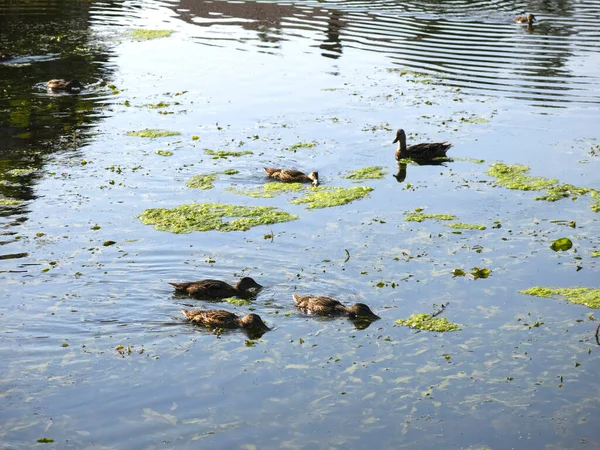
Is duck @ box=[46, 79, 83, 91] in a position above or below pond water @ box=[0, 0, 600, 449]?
above

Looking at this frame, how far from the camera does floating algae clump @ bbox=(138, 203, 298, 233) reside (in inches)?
623

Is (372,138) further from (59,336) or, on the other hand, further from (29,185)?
(59,336)

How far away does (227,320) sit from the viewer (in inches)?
474

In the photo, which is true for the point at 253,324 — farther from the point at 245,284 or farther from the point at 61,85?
the point at 61,85

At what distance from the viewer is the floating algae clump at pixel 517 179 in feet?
59.5

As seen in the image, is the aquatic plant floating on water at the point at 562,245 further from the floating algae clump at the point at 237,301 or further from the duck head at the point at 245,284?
the floating algae clump at the point at 237,301

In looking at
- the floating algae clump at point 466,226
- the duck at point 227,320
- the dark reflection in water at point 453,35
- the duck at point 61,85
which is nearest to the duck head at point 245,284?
the duck at point 227,320

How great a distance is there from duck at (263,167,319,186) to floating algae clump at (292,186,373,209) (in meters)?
0.28

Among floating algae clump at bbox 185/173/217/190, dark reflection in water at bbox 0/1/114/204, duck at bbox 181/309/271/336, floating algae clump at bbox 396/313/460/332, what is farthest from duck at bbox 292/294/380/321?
dark reflection in water at bbox 0/1/114/204

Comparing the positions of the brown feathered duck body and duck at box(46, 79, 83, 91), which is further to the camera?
duck at box(46, 79, 83, 91)

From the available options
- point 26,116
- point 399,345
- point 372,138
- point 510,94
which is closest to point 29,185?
point 26,116

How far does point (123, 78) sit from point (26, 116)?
17.0 ft

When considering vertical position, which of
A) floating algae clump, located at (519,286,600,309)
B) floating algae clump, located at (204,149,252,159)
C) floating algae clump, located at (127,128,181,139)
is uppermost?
floating algae clump, located at (127,128,181,139)

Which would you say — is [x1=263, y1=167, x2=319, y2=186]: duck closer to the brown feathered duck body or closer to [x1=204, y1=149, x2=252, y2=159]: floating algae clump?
[x1=204, y1=149, x2=252, y2=159]: floating algae clump
